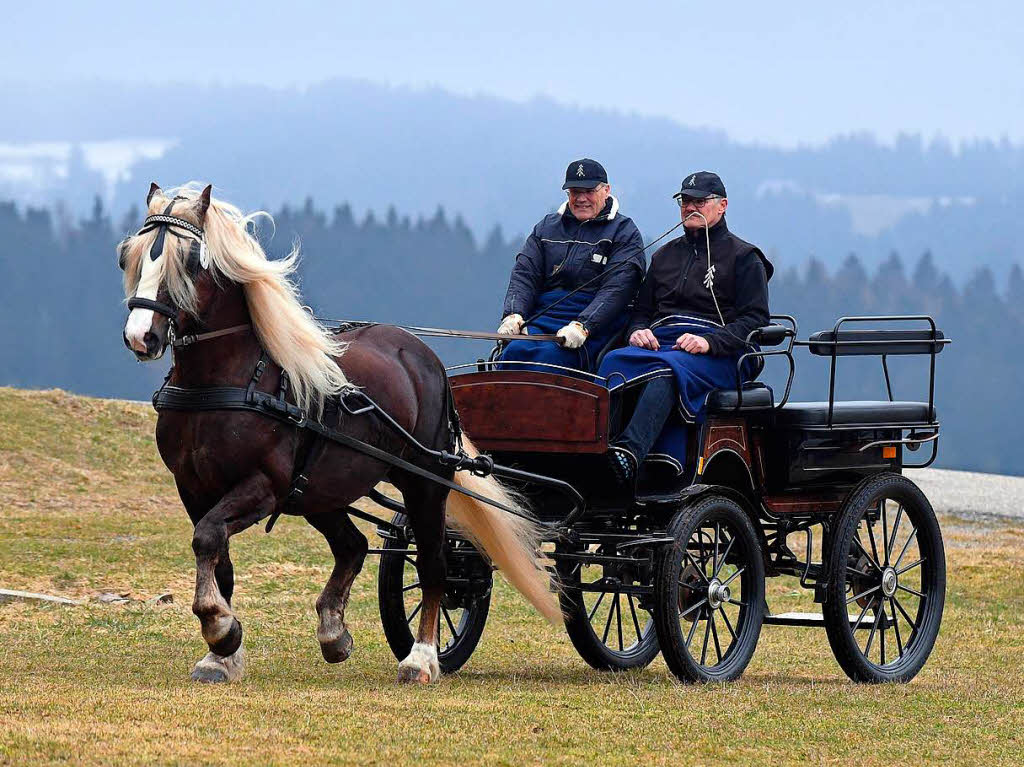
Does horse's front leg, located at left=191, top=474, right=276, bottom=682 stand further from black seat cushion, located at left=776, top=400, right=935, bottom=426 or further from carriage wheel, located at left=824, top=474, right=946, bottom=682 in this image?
carriage wheel, located at left=824, top=474, right=946, bottom=682

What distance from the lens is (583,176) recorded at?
819cm

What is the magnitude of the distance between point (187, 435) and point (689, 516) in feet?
8.07

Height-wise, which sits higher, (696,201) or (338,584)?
(696,201)

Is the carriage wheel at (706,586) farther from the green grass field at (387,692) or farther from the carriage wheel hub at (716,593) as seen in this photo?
the green grass field at (387,692)

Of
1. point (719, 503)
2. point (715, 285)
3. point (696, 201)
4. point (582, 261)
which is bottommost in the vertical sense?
point (719, 503)

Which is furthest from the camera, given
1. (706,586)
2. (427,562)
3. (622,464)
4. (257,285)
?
(706,586)

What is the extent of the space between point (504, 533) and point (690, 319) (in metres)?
1.50

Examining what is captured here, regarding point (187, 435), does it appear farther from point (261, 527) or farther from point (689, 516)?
point (261, 527)

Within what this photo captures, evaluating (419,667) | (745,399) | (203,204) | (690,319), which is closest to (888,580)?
(745,399)

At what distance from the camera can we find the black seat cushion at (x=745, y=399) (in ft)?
25.4

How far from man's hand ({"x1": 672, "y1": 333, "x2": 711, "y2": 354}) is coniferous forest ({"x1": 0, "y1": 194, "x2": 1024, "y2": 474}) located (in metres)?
51.3

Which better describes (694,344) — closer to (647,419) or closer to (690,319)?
(690,319)

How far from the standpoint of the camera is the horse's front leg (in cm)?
627

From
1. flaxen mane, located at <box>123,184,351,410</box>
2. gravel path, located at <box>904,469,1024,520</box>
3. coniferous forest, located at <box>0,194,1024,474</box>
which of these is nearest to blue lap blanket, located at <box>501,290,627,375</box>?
flaxen mane, located at <box>123,184,351,410</box>
